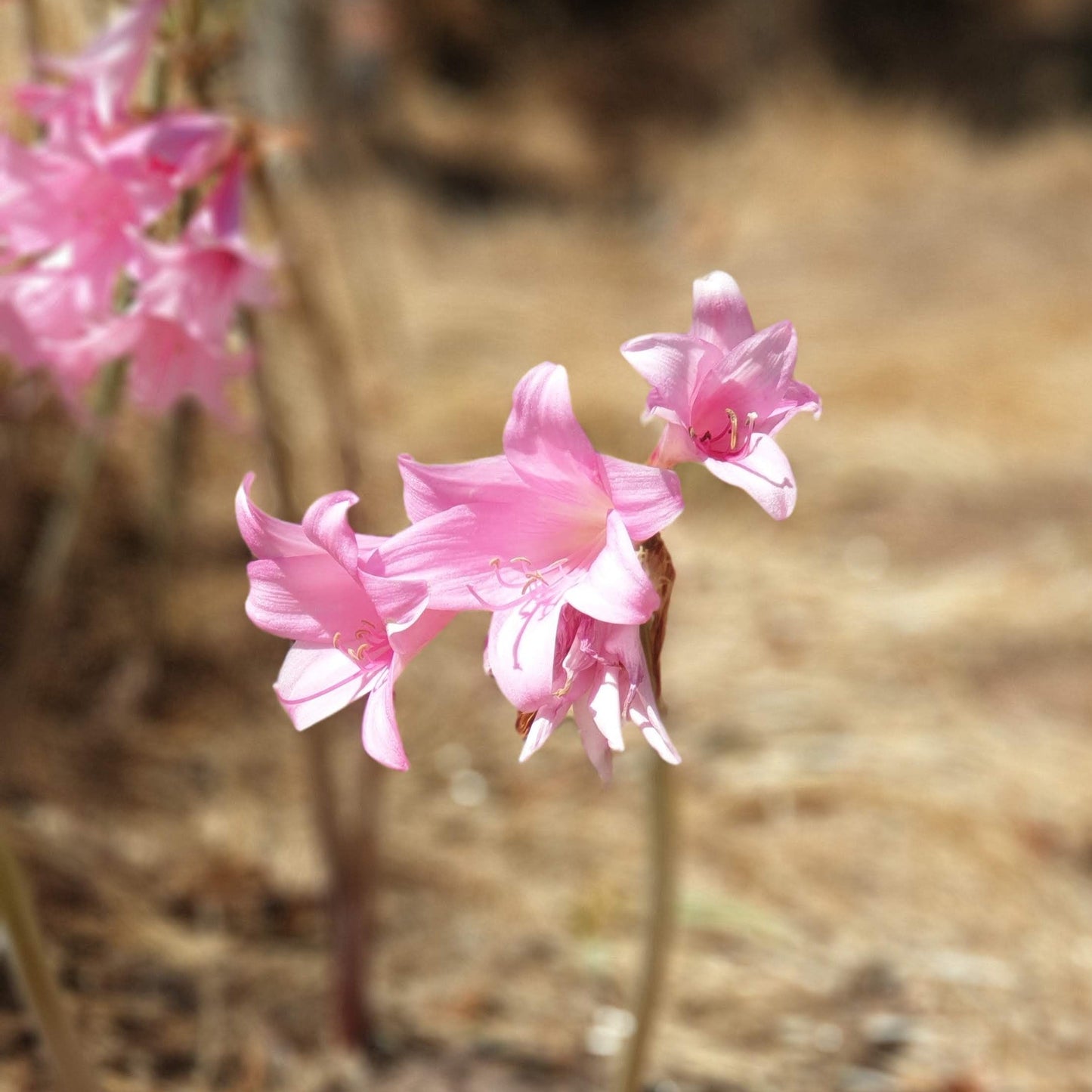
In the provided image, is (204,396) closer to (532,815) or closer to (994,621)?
(532,815)

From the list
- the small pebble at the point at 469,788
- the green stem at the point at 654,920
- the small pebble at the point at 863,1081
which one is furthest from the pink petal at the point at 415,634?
the small pebble at the point at 469,788

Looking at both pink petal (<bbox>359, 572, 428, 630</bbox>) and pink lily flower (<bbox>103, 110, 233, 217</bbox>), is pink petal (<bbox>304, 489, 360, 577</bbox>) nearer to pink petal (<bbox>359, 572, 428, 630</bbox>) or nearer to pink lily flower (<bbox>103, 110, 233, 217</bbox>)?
pink petal (<bbox>359, 572, 428, 630</bbox>)

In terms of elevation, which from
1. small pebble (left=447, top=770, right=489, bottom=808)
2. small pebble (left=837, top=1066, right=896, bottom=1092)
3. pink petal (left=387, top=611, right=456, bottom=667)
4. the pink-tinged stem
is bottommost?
small pebble (left=447, top=770, right=489, bottom=808)

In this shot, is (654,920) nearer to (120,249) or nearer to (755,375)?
(755,375)

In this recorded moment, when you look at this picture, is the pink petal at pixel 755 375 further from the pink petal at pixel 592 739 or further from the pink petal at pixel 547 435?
the pink petal at pixel 592 739

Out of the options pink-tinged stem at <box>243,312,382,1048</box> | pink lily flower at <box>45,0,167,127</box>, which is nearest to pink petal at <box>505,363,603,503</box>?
pink lily flower at <box>45,0,167,127</box>

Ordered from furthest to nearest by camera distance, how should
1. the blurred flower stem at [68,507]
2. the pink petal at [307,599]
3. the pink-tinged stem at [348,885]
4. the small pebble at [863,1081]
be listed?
the small pebble at [863,1081] < the pink-tinged stem at [348,885] < the blurred flower stem at [68,507] < the pink petal at [307,599]

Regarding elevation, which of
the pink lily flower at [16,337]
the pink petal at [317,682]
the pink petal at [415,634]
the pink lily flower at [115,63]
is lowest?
the pink petal at [317,682]
